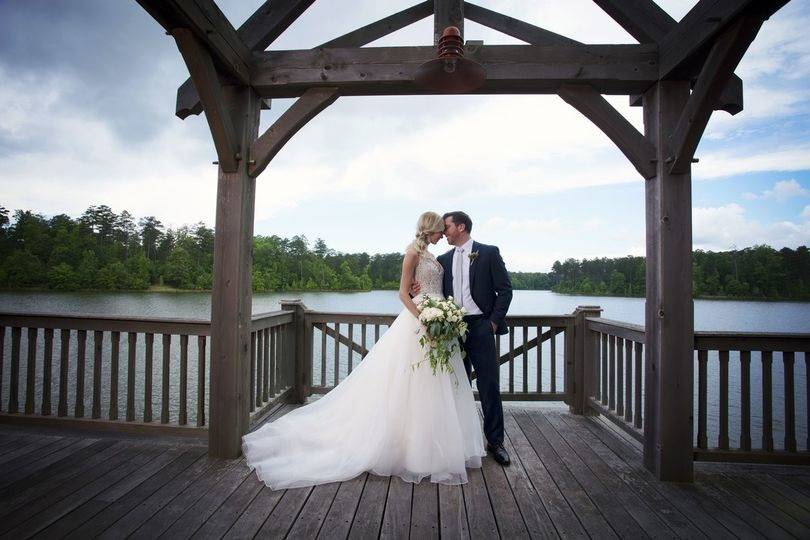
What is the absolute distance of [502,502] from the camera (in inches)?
89.3

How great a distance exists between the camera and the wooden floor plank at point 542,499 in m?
1.99

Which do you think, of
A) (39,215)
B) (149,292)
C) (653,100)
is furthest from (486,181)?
(653,100)

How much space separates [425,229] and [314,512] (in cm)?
198

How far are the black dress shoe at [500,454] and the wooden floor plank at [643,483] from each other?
2.40 ft

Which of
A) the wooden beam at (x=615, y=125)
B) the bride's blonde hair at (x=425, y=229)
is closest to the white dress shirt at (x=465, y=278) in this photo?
the bride's blonde hair at (x=425, y=229)

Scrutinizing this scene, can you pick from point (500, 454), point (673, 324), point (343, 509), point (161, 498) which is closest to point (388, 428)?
point (343, 509)

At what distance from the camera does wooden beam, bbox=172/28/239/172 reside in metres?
2.25

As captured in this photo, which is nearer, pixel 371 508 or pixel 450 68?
pixel 371 508

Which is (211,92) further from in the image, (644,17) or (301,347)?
(644,17)

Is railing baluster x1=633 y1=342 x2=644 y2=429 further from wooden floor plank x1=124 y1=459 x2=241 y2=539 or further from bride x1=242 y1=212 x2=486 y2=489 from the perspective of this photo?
wooden floor plank x1=124 y1=459 x2=241 y2=539

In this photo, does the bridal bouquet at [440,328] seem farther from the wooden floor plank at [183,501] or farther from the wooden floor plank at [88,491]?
the wooden floor plank at [88,491]

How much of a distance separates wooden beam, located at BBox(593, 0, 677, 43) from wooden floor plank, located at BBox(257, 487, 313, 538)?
380 centimetres

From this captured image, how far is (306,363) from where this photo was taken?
170 inches

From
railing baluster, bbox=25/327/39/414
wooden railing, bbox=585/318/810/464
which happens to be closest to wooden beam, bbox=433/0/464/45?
wooden railing, bbox=585/318/810/464
